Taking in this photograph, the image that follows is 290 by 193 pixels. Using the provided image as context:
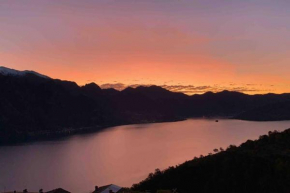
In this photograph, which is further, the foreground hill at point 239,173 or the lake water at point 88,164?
the lake water at point 88,164

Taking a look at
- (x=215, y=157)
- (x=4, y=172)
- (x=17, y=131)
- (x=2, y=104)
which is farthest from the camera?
(x=2, y=104)

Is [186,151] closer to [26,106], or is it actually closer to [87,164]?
[87,164]

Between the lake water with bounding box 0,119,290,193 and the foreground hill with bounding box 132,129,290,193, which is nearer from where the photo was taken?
the foreground hill with bounding box 132,129,290,193

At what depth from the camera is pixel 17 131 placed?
167 meters

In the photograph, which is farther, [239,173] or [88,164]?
[88,164]

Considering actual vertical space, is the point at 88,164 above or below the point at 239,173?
below

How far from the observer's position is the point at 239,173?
75.0 feet

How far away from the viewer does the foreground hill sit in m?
21.1

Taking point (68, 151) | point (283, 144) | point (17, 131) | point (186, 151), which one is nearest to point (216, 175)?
point (283, 144)

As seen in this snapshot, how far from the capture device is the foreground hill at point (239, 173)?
69.1ft

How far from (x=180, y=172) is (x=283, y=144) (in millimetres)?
8270

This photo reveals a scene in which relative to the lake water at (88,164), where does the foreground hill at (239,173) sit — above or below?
above

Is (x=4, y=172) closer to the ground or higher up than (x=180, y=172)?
closer to the ground

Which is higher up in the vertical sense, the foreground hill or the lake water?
the foreground hill
